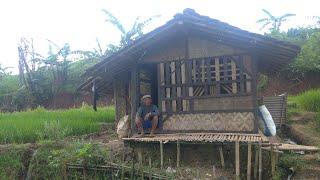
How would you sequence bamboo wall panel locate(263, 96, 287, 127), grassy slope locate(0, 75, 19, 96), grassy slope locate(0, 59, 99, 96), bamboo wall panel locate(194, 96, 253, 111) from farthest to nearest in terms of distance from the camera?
grassy slope locate(0, 75, 19, 96)
grassy slope locate(0, 59, 99, 96)
bamboo wall panel locate(263, 96, 287, 127)
bamboo wall panel locate(194, 96, 253, 111)

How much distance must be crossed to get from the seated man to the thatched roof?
1159 mm

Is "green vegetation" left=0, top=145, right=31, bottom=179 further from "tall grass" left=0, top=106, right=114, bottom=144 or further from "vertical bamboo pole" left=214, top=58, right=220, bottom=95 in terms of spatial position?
"vertical bamboo pole" left=214, top=58, right=220, bottom=95

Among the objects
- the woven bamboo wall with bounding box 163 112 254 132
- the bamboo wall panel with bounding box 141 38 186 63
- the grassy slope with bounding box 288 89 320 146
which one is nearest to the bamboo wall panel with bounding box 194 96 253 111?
the woven bamboo wall with bounding box 163 112 254 132

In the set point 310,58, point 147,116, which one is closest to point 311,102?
point 310,58

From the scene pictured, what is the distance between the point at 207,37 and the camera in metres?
9.83

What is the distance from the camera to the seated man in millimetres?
9930

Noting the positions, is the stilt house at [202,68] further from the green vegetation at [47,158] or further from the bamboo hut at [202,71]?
the green vegetation at [47,158]

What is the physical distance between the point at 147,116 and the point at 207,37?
7.95 feet

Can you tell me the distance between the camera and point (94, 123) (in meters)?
12.8

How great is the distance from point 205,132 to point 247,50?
2158mm

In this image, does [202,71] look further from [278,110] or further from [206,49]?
[278,110]

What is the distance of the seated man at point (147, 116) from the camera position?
993 cm

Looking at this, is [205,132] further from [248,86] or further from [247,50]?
[247,50]

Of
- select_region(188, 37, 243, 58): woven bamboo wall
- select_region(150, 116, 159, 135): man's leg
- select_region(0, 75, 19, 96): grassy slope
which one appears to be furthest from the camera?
select_region(0, 75, 19, 96): grassy slope
